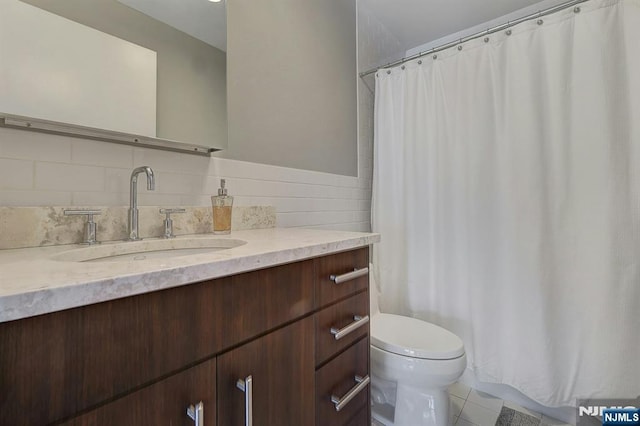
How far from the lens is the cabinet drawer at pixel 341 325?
0.78m

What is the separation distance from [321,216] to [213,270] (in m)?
1.18

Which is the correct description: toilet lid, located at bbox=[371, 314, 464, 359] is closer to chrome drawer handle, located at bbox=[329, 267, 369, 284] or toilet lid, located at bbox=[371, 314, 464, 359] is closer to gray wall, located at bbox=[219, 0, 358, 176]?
chrome drawer handle, located at bbox=[329, 267, 369, 284]

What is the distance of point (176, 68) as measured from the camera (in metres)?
1.01

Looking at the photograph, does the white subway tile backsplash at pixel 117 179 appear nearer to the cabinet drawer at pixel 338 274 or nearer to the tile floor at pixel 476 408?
the cabinet drawer at pixel 338 274

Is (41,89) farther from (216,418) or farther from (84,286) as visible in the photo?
(216,418)

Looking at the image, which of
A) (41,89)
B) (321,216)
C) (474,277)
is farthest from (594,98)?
(41,89)

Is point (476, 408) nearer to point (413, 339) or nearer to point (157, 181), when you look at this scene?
point (413, 339)

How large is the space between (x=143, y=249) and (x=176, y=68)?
0.65 meters

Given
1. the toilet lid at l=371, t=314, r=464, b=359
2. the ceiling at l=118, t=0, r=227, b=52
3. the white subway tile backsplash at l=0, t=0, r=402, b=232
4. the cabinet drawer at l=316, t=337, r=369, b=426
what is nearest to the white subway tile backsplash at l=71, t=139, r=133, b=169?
the white subway tile backsplash at l=0, t=0, r=402, b=232

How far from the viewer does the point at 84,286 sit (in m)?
0.37

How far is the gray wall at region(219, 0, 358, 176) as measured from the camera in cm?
126

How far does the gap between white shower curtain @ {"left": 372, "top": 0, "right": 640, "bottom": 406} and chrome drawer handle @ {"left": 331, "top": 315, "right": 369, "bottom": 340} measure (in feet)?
3.11

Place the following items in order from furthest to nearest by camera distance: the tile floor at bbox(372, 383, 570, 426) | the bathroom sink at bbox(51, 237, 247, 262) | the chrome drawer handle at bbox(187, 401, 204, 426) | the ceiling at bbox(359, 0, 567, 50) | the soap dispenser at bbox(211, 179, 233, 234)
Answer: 1. the ceiling at bbox(359, 0, 567, 50)
2. the tile floor at bbox(372, 383, 570, 426)
3. the soap dispenser at bbox(211, 179, 233, 234)
4. the bathroom sink at bbox(51, 237, 247, 262)
5. the chrome drawer handle at bbox(187, 401, 204, 426)

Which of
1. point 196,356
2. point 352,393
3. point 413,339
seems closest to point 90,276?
point 196,356
